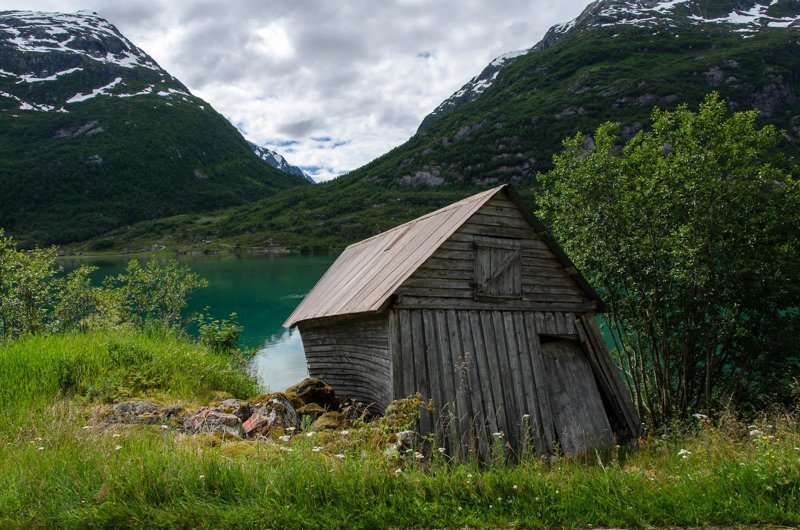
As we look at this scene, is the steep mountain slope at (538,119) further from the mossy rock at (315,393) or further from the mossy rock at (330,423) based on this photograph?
the mossy rock at (330,423)

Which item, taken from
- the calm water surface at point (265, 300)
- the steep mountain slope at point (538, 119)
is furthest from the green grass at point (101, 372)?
the steep mountain slope at point (538, 119)

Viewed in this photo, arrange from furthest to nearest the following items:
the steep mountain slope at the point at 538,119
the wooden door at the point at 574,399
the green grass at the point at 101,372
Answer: the steep mountain slope at the point at 538,119 → the wooden door at the point at 574,399 → the green grass at the point at 101,372

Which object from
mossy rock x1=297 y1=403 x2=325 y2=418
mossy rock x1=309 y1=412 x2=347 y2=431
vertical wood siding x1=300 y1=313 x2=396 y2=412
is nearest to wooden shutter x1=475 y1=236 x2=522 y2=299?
vertical wood siding x1=300 y1=313 x2=396 y2=412

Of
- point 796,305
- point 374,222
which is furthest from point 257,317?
point 374,222

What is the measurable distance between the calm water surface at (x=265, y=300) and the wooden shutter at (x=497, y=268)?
8977 mm

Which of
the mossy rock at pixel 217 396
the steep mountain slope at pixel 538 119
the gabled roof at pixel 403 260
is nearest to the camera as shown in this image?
the gabled roof at pixel 403 260

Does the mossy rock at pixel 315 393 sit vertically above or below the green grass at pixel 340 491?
below

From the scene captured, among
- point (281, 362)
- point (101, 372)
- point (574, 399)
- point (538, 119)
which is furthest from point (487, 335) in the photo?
point (538, 119)

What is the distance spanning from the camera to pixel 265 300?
54500mm

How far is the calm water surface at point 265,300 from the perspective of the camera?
→ 30.2 m

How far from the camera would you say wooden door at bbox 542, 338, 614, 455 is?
10695 mm

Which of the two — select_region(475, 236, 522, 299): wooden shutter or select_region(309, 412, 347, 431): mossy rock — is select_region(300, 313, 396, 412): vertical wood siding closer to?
select_region(309, 412, 347, 431): mossy rock

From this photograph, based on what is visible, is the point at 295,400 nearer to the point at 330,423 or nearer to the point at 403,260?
the point at 330,423

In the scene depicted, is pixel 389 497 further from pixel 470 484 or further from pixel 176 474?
pixel 176 474
